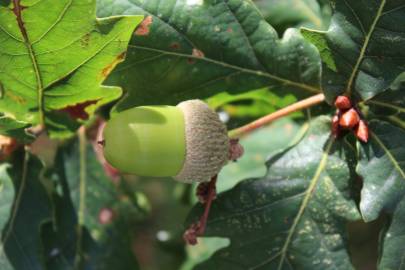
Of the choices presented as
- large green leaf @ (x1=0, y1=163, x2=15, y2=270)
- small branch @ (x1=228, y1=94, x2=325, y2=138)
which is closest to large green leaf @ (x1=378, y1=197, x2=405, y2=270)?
small branch @ (x1=228, y1=94, x2=325, y2=138)

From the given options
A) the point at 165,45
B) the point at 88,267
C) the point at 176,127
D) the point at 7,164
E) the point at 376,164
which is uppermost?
the point at 165,45

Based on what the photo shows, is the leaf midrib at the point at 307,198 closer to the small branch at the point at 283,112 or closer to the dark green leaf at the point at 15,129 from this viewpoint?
the small branch at the point at 283,112

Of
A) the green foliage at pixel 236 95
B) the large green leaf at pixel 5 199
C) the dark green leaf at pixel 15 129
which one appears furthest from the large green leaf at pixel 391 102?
the large green leaf at pixel 5 199

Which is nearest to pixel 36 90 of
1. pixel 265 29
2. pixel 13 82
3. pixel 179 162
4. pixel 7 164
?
pixel 13 82

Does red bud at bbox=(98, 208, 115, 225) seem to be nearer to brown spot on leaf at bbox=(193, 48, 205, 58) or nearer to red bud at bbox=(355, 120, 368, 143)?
brown spot on leaf at bbox=(193, 48, 205, 58)

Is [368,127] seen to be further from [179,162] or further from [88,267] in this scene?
[88,267]

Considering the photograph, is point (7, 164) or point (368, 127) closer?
point (368, 127)

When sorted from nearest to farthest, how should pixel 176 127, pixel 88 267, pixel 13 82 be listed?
pixel 176 127, pixel 13 82, pixel 88 267
